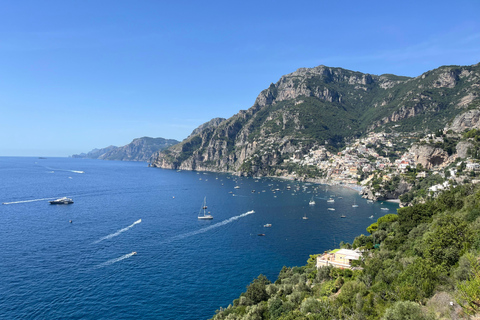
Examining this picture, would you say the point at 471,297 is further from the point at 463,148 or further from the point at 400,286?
the point at 463,148

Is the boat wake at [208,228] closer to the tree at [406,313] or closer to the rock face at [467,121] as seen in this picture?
the tree at [406,313]

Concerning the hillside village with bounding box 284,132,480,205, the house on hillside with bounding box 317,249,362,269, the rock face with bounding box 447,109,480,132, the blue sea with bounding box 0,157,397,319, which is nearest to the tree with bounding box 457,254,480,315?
the house on hillside with bounding box 317,249,362,269

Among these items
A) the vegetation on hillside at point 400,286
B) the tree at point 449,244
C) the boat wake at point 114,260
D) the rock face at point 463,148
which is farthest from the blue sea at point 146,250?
the rock face at point 463,148

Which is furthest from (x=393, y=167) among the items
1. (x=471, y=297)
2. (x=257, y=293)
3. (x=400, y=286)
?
(x=471, y=297)

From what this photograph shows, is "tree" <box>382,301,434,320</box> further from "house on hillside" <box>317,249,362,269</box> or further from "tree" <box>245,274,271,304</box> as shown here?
"house on hillside" <box>317,249,362,269</box>

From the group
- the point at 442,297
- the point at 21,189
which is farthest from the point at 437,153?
the point at 21,189

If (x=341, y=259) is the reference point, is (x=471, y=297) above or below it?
above
